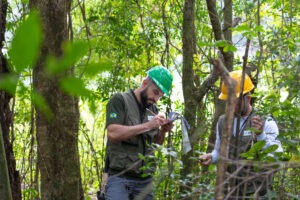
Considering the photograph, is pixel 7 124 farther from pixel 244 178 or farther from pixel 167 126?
pixel 244 178

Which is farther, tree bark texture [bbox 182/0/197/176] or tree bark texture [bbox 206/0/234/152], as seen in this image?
tree bark texture [bbox 182/0/197/176]

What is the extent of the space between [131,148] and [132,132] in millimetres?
232

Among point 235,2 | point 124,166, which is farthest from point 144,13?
point 124,166

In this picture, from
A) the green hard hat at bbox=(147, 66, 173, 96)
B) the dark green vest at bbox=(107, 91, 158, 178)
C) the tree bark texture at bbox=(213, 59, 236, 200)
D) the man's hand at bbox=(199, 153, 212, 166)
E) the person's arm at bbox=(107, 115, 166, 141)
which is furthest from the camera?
the green hard hat at bbox=(147, 66, 173, 96)

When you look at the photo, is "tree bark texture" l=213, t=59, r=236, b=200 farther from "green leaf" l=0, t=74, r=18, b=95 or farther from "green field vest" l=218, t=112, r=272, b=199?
"green leaf" l=0, t=74, r=18, b=95

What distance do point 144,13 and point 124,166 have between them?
14.4 ft

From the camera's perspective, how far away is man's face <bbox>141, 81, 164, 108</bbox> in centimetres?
422

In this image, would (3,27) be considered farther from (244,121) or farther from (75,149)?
(244,121)

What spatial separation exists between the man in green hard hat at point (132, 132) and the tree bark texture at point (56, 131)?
1.65ft

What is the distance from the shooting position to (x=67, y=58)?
65 cm

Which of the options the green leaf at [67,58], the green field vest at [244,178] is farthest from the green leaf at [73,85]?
the green field vest at [244,178]

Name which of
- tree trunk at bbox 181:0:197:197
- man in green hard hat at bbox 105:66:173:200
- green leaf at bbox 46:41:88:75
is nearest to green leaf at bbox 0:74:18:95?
green leaf at bbox 46:41:88:75

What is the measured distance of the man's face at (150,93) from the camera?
4.22m

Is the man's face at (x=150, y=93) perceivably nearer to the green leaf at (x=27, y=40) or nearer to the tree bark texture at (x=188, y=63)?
the tree bark texture at (x=188, y=63)
